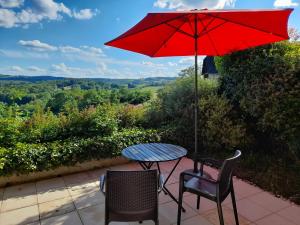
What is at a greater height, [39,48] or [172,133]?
[39,48]

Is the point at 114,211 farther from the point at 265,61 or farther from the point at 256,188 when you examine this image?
the point at 265,61

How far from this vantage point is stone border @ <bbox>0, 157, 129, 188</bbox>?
4.14 meters

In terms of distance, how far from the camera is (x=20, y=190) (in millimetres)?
3965

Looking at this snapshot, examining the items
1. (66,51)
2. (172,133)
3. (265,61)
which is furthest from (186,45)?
(66,51)

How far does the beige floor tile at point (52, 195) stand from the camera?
364 centimetres

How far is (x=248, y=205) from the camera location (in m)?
3.38

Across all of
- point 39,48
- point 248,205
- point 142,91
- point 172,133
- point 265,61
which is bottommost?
point 248,205

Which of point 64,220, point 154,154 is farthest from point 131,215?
point 64,220

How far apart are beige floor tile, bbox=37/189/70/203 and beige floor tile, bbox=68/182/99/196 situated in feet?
0.31

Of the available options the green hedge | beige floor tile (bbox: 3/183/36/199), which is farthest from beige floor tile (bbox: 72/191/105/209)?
the green hedge

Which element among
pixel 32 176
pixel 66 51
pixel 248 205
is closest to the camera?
pixel 248 205

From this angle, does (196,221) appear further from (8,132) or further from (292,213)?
(8,132)

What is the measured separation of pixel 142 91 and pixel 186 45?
793 centimetres

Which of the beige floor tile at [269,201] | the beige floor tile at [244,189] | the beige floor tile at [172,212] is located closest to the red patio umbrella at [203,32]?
the beige floor tile at [172,212]
